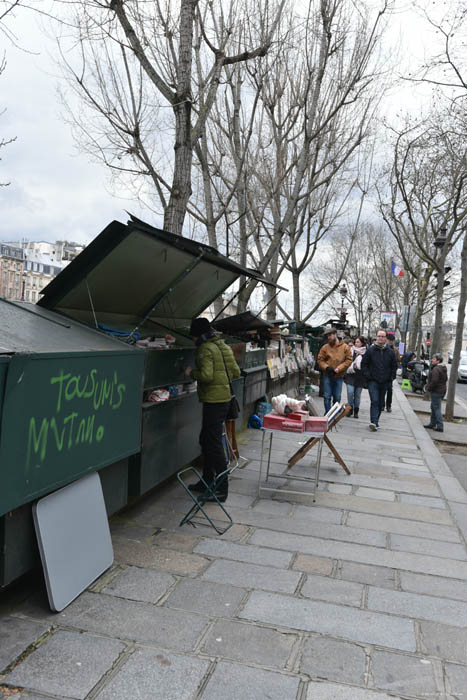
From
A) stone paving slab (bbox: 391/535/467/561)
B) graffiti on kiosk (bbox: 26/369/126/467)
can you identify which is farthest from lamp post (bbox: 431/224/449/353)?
graffiti on kiosk (bbox: 26/369/126/467)

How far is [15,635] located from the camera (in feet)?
10.2

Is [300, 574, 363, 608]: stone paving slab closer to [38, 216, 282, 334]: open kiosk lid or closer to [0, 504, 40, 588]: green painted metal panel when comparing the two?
[0, 504, 40, 588]: green painted metal panel

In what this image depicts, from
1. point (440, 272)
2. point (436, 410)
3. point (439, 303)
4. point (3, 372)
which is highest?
point (440, 272)

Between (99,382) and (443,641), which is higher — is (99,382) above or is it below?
above

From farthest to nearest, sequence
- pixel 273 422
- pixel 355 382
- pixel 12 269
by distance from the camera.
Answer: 1. pixel 12 269
2. pixel 355 382
3. pixel 273 422

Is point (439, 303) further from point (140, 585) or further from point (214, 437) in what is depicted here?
point (140, 585)

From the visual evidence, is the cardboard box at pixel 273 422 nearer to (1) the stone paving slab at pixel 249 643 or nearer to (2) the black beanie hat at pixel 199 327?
(2) the black beanie hat at pixel 199 327

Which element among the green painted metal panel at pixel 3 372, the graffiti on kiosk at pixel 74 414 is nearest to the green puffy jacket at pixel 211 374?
the graffiti on kiosk at pixel 74 414

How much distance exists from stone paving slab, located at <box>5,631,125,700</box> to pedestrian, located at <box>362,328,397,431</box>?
8787 millimetres

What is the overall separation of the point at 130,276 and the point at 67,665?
3.55m

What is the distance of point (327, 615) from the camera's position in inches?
139

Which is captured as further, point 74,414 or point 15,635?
point 74,414

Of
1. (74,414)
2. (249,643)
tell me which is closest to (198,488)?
(74,414)

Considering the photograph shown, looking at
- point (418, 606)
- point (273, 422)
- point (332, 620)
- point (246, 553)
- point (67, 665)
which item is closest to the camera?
point (67, 665)
